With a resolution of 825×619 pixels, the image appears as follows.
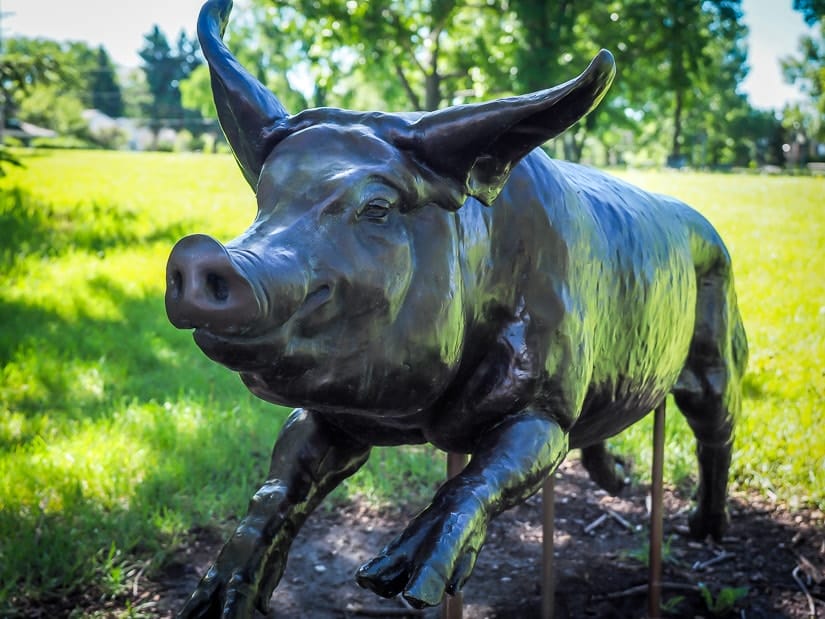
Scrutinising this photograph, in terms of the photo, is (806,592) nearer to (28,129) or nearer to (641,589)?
(641,589)

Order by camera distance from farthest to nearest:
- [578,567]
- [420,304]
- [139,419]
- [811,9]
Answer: [811,9] → [139,419] → [578,567] → [420,304]

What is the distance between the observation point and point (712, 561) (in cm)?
408

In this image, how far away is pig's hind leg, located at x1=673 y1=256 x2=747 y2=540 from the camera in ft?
10.4

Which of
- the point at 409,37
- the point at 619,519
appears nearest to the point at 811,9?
the point at 409,37

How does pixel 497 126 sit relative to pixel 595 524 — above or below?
above

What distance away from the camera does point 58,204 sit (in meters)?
12.0

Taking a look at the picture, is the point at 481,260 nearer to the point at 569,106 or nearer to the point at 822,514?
the point at 569,106

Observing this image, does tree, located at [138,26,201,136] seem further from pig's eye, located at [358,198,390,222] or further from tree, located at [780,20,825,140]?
pig's eye, located at [358,198,390,222]

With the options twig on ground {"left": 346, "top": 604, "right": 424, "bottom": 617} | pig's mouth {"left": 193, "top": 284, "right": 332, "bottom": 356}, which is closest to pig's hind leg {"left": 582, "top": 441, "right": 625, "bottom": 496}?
twig on ground {"left": 346, "top": 604, "right": 424, "bottom": 617}

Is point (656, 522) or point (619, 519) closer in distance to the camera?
point (656, 522)

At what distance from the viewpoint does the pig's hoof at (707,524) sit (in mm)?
4118

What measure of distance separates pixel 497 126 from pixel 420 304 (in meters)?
0.40

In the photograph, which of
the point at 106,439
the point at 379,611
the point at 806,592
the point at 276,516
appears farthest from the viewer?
the point at 106,439

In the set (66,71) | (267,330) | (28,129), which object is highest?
(28,129)
